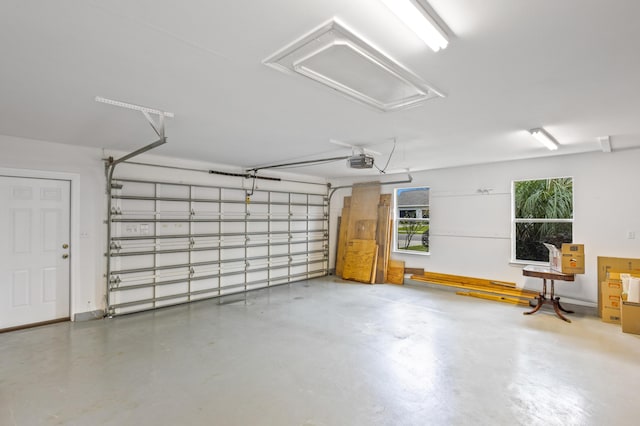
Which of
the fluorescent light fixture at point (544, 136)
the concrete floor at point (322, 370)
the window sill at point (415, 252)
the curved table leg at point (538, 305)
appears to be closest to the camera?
the concrete floor at point (322, 370)

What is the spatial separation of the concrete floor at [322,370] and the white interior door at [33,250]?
0.34m

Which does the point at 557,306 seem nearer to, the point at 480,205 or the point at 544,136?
the point at 480,205

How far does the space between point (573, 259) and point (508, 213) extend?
57.7 inches

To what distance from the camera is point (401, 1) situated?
1479mm

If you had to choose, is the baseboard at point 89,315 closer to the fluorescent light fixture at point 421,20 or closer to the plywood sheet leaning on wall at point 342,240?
the plywood sheet leaning on wall at point 342,240

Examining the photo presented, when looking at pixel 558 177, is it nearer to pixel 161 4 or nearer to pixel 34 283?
pixel 161 4

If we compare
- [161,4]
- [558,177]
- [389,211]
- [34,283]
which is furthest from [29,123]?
[558,177]

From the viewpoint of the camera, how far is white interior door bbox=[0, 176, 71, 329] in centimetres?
412

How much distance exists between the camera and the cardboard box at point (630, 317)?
13.4 feet

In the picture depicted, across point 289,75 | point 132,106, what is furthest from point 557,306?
point 132,106

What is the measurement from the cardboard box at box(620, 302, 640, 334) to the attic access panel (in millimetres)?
4088

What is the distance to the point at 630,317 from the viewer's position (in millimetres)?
4121

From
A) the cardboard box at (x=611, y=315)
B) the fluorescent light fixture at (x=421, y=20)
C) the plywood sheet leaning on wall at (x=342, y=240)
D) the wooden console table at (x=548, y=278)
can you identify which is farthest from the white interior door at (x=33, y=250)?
the cardboard box at (x=611, y=315)

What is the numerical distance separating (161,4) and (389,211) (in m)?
6.61
